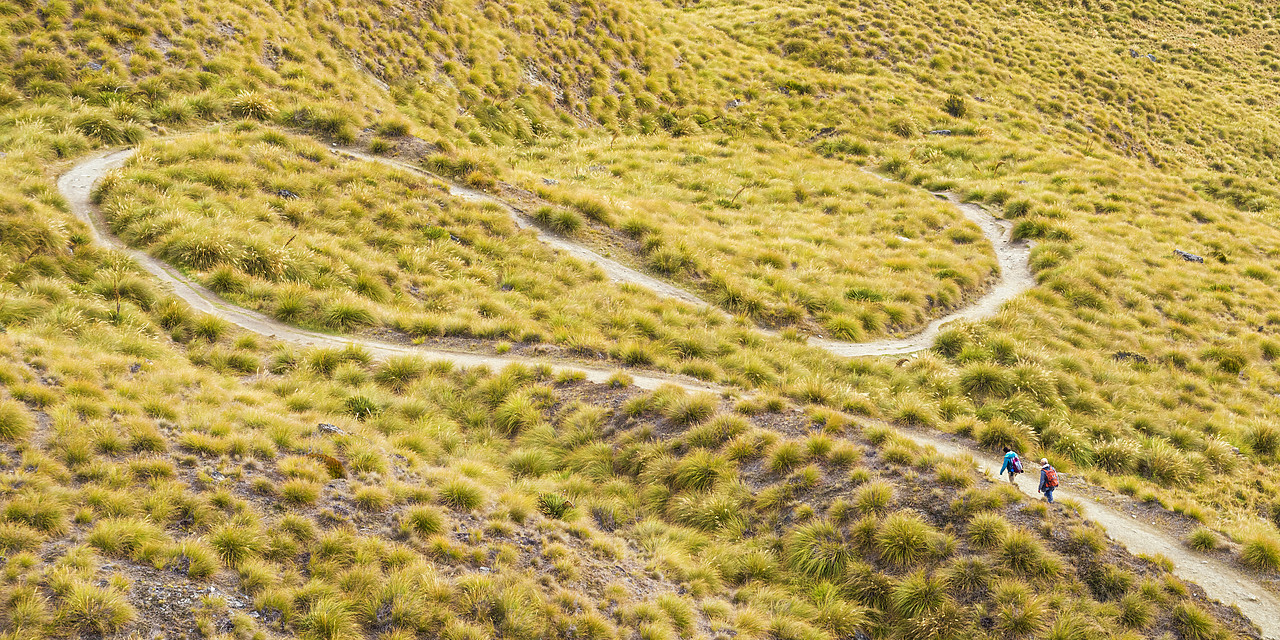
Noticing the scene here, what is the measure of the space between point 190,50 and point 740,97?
23.4 meters

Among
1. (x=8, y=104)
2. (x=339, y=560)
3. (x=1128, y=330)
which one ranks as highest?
(x=8, y=104)

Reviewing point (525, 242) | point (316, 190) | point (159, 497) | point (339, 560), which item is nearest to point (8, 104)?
point (316, 190)

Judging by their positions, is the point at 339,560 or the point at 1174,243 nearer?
the point at 339,560

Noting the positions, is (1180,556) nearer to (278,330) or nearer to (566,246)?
(566,246)

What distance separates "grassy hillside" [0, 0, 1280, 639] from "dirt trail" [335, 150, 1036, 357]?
616 millimetres

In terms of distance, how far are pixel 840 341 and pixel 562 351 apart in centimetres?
729

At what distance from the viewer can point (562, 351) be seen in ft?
53.5

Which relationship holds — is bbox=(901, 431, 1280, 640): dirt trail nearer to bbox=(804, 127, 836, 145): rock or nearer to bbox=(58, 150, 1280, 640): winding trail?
bbox=(58, 150, 1280, 640): winding trail

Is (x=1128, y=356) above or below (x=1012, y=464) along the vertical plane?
below

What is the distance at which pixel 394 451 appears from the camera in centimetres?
1166

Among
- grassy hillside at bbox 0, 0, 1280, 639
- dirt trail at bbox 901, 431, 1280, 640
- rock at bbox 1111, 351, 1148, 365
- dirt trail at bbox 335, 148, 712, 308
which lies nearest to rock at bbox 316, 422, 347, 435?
grassy hillside at bbox 0, 0, 1280, 639

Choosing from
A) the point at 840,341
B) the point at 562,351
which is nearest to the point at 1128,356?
the point at 840,341

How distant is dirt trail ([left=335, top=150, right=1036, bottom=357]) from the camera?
18.5m

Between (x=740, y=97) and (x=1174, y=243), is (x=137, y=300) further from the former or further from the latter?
(x=1174, y=243)
